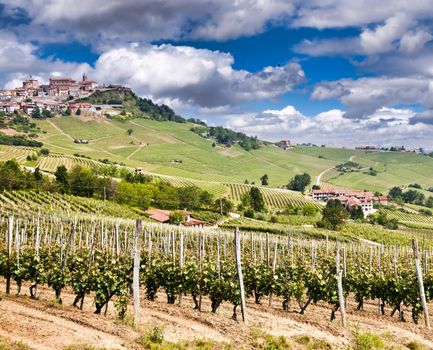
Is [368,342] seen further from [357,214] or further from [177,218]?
[357,214]

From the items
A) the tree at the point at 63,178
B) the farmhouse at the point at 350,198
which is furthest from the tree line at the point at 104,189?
the farmhouse at the point at 350,198

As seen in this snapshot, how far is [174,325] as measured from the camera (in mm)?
12805

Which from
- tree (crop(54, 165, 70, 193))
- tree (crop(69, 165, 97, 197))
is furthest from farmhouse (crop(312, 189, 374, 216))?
tree (crop(54, 165, 70, 193))

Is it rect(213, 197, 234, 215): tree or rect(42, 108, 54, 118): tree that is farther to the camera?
rect(42, 108, 54, 118): tree

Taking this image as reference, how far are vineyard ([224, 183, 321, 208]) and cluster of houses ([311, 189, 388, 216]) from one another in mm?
12076

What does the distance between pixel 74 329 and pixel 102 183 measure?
64442 millimetres

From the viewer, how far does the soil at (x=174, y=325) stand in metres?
10.5

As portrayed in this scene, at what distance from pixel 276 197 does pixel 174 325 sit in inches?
3851

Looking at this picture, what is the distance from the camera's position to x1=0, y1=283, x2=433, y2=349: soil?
10492 millimetres

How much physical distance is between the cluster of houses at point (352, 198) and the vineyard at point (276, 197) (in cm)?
1208

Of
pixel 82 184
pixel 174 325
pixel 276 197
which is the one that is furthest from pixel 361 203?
pixel 174 325

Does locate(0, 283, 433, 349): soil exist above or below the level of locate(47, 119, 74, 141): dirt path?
below

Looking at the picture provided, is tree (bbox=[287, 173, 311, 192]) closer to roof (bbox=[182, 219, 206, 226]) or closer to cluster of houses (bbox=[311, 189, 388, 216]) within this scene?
cluster of houses (bbox=[311, 189, 388, 216])

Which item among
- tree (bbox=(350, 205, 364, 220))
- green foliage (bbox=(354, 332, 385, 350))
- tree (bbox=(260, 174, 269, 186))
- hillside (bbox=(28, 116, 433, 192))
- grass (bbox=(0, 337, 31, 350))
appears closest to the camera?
grass (bbox=(0, 337, 31, 350))
